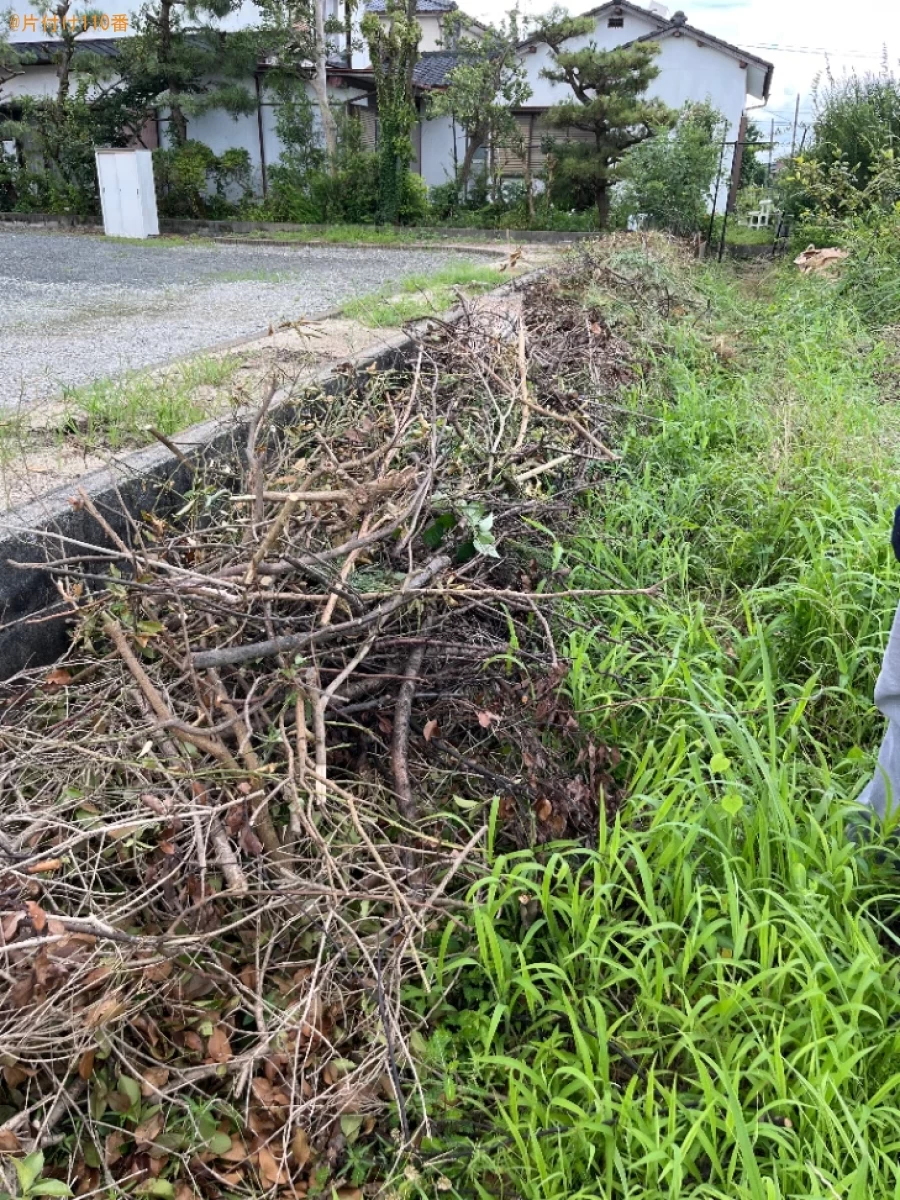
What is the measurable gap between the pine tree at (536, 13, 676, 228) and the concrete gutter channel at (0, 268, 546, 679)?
625 inches

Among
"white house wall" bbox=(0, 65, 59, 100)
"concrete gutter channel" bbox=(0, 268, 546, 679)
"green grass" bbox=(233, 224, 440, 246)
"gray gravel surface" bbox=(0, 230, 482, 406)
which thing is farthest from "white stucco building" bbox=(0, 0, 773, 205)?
"concrete gutter channel" bbox=(0, 268, 546, 679)

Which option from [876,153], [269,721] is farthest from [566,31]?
[269,721]

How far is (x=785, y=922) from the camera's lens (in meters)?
1.81

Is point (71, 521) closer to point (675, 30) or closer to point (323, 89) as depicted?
point (323, 89)

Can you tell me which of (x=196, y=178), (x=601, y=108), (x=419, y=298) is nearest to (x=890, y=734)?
(x=419, y=298)

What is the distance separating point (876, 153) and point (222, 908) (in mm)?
10831

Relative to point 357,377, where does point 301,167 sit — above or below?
above

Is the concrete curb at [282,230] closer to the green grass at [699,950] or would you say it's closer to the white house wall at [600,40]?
the white house wall at [600,40]

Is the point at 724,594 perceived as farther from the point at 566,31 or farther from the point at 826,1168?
the point at 566,31

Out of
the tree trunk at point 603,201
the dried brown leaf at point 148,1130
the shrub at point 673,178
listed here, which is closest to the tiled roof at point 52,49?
the tree trunk at point 603,201

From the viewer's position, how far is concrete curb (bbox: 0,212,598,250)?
15844mm

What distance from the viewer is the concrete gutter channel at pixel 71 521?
243cm

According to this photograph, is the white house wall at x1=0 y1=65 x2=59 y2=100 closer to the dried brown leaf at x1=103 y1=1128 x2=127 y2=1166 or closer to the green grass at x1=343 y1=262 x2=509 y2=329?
the green grass at x1=343 y1=262 x2=509 y2=329

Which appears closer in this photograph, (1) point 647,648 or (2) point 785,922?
(2) point 785,922
